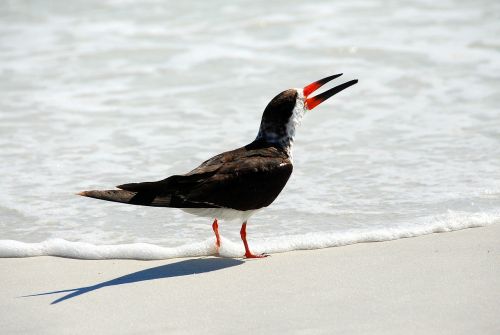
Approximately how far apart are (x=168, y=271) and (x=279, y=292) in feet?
2.67

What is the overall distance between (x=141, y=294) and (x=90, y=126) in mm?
4244

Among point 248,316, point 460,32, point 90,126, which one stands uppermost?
→ point 460,32

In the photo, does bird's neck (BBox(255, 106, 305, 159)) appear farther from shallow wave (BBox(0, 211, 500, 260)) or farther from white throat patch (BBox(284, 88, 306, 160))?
shallow wave (BBox(0, 211, 500, 260))

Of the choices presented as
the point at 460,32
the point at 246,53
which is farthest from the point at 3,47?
the point at 460,32

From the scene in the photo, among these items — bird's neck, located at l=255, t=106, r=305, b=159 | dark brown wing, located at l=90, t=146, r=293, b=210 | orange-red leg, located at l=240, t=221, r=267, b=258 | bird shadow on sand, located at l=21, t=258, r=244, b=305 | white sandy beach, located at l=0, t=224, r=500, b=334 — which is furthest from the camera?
bird's neck, located at l=255, t=106, r=305, b=159

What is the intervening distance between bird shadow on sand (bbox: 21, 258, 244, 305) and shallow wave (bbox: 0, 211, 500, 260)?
0.14m

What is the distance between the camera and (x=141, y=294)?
4.89 meters

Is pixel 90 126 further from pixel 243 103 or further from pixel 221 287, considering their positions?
pixel 221 287

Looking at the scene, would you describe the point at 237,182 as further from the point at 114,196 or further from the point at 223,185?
the point at 114,196

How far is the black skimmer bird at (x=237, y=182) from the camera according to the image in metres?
5.23

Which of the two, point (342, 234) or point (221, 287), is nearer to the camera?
point (221, 287)

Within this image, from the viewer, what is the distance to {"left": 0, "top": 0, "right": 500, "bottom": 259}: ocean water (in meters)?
6.13

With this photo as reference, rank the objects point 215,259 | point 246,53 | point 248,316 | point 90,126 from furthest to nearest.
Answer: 1. point 246,53
2. point 90,126
3. point 215,259
4. point 248,316

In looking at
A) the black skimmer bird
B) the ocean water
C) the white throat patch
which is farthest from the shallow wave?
the white throat patch
